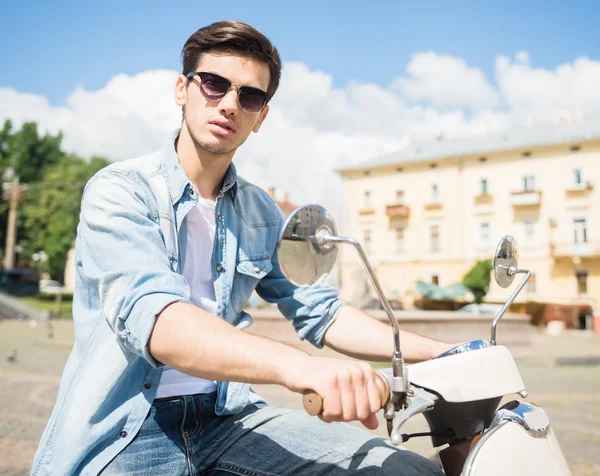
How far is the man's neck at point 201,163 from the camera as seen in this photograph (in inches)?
78.1

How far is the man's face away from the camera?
1.93m

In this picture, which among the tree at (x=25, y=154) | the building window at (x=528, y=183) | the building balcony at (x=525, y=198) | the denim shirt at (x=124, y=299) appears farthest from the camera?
the tree at (x=25, y=154)

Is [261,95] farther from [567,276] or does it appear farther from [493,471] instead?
[567,276]

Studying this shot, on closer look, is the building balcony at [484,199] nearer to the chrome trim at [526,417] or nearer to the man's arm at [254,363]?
the chrome trim at [526,417]

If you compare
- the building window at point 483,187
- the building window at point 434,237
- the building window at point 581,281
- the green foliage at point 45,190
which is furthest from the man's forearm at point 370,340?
the green foliage at point 45,190

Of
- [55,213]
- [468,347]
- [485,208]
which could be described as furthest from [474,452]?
[55,213]

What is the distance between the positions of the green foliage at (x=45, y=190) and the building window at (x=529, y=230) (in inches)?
1270

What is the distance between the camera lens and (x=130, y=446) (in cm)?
157

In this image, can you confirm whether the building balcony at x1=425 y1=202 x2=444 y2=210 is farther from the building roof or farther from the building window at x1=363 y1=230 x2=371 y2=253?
the building window at x1=363 y1=230 x2=371 y2=253

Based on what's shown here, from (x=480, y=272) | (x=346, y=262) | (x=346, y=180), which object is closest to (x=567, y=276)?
(x=480, y=272)

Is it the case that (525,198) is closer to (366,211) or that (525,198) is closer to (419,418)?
(366,211)

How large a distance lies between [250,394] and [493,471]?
37.4 inches

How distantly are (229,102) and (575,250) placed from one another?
37676 mm

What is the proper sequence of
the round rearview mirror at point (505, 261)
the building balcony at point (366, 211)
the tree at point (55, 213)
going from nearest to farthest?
the round rearview mirror at point (505, 261)
the building balcony at point (366, 211)
the tree at point (55, 213)
